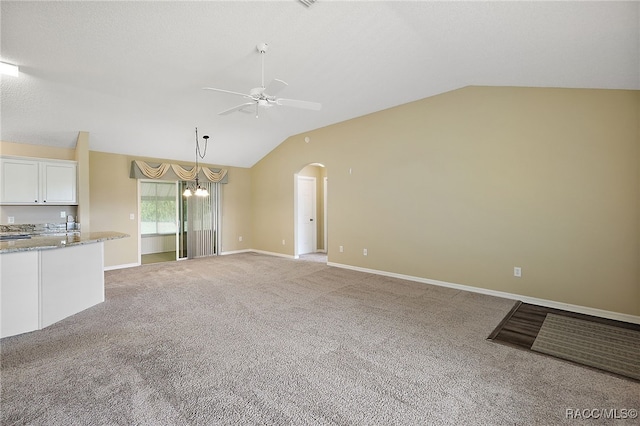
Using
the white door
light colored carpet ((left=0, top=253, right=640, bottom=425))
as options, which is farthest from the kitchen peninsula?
the white door

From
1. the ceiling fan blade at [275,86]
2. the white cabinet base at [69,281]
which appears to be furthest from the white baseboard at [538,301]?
the white cabinet base at [69,281]

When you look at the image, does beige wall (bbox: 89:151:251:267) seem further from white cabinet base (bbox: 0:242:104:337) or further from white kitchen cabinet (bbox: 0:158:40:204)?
white cabinet base (bbox: 0:242:104:337)

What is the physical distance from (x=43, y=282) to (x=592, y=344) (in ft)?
19.4

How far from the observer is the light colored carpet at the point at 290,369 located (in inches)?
74.7

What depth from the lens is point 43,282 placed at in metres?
3.29

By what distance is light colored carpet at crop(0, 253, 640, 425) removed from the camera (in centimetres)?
190

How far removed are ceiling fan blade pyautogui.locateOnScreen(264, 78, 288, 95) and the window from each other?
662 cm

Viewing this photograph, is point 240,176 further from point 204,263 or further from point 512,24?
point 512,24

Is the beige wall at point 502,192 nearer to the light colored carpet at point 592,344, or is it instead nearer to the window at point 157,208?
the light colored carpet at point 592,344

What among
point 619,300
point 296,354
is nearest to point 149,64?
point 296,354

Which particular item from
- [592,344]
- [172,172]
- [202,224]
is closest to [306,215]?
[202,224]

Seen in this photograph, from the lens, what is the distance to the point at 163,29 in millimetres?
3088

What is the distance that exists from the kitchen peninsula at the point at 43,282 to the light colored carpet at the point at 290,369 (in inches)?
6.2

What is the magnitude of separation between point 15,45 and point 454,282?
648 cm
